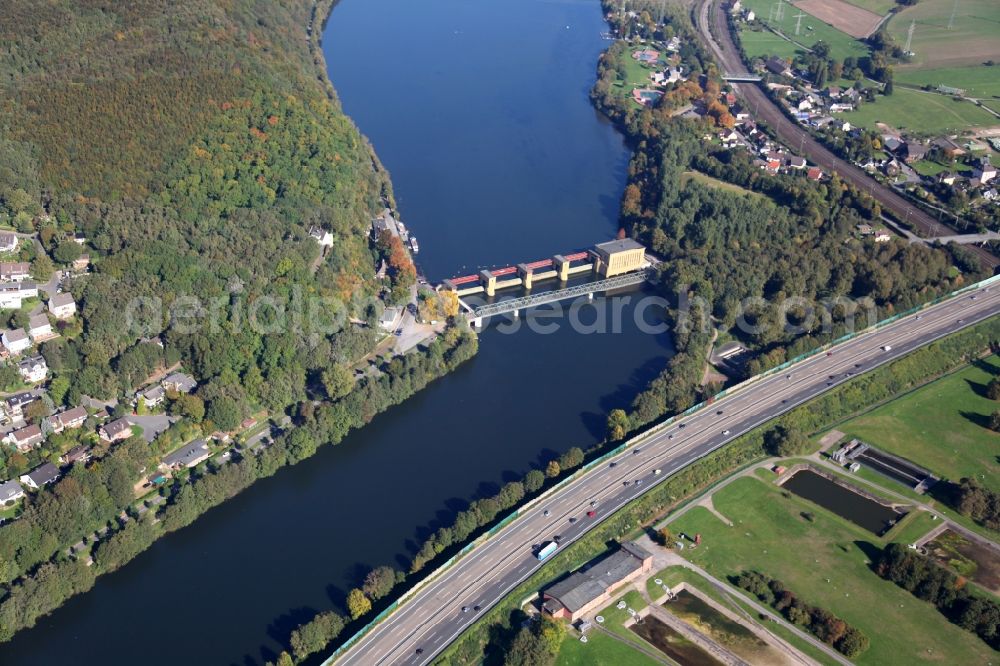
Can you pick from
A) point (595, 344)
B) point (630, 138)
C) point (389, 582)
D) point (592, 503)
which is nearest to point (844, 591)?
point (592, 503)

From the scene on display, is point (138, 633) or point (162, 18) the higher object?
point (162, 18)

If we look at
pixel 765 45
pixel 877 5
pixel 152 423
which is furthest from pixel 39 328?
pixel 877 5

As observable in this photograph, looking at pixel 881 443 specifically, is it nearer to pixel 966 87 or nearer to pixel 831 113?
pixel 831 113

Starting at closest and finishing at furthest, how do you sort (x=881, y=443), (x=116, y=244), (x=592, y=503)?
(x=592, y=503) → (x=881, y=443) → (x=116, y=244)

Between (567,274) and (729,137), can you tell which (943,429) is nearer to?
(567,274)

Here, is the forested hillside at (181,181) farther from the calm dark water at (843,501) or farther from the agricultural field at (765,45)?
the agricultural field at (765,45)

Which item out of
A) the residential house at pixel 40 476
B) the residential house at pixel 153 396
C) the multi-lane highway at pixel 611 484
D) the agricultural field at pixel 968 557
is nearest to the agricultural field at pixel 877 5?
the multi-lane highway at pixel 611 484
